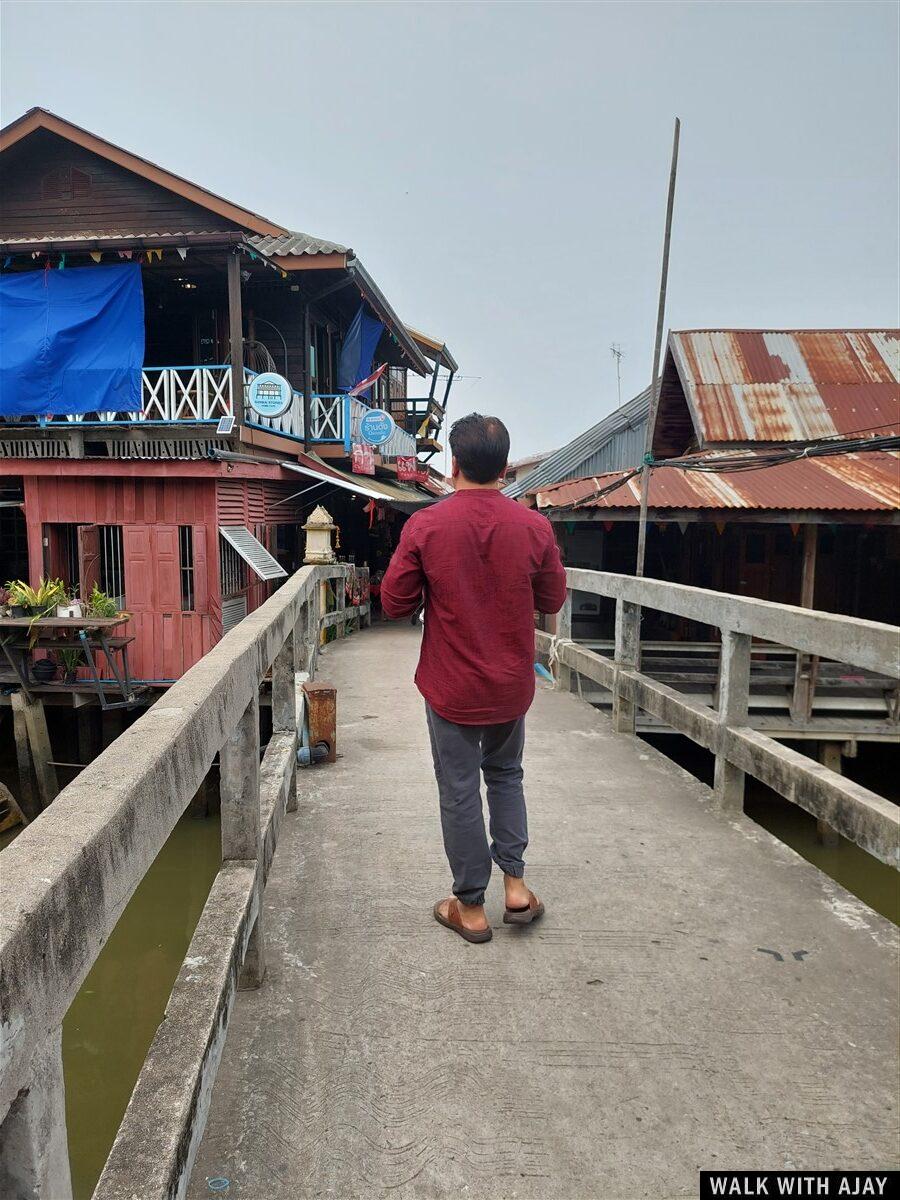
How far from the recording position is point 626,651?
5.43m

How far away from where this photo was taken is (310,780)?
4.25 m

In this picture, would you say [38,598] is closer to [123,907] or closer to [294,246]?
[294,246]

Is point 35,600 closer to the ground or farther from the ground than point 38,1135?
closer to the ground

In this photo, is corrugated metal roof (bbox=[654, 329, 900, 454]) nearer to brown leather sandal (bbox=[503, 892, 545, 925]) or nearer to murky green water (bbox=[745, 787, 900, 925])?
murky green water (bbox=[745, 787, 900, 925])

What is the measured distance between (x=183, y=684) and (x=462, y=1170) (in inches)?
49.1

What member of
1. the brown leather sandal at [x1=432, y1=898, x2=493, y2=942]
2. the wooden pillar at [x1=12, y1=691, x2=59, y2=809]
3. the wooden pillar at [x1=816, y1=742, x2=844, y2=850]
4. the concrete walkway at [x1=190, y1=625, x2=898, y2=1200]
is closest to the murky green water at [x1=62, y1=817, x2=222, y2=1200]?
the concrete walkway at [x1=190, y1=625, x2=898, y2=1200]

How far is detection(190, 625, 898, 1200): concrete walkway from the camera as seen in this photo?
5.87 ft

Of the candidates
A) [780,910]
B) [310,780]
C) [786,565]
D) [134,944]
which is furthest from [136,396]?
[780,910]

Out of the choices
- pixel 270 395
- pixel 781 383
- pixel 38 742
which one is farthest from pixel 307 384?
pixel 781 383

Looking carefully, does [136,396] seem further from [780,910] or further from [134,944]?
[780,910]

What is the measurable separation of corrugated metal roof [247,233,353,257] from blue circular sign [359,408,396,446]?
3.08 metres

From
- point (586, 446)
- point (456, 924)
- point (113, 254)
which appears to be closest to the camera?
point (456, 924)

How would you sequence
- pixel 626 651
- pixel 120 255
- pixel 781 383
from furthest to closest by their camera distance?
pixel 781 383
pixel 120 255
pixel 626 651

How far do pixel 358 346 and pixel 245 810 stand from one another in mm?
14909
